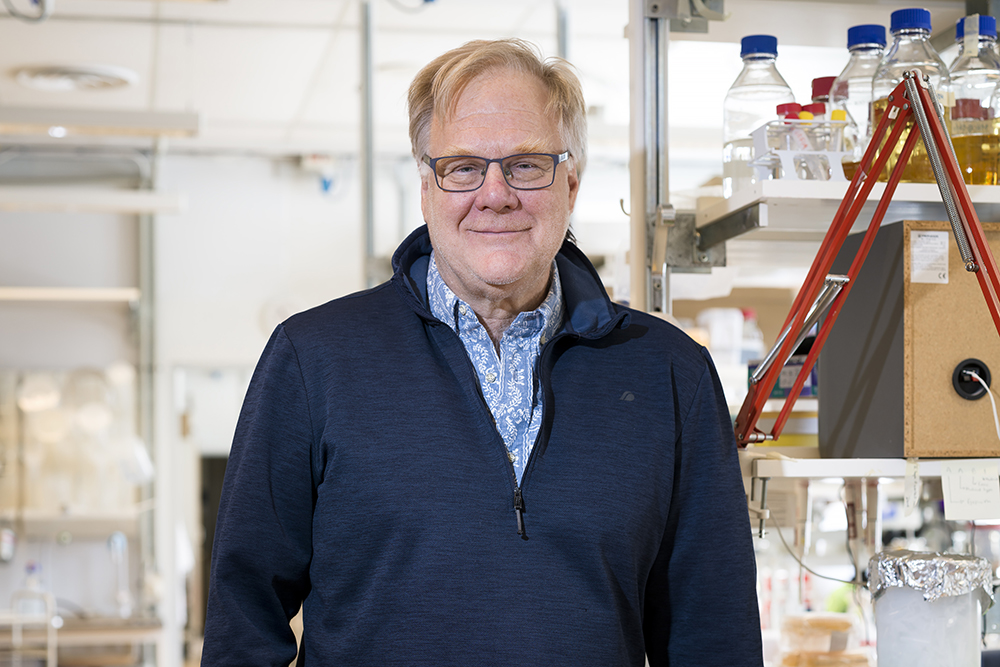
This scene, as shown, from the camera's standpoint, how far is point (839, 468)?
4.19 ft

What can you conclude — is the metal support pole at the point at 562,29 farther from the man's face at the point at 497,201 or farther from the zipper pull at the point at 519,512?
the zipper pull at the point at 519,512

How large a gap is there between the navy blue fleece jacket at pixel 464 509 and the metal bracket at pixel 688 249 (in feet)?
0.97

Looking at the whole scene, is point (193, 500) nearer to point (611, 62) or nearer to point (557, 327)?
point (611, 62)

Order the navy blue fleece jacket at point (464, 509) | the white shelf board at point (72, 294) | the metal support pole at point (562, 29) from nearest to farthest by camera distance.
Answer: the navy blue fleece jacket at point (464, 509) < the metal support pole at point (562, 29) < the white shelf board at point (72, 294)

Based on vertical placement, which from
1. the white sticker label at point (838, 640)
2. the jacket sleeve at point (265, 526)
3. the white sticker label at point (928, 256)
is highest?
the white sticker label at point (928, 256)

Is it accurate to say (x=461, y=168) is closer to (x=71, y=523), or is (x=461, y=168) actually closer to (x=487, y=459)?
(x=487, y=459)

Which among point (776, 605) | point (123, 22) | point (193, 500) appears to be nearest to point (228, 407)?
point (193, 500)

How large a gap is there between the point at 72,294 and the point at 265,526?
4195 millimetres

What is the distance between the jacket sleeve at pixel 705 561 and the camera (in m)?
1.18

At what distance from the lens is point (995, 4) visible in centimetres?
161

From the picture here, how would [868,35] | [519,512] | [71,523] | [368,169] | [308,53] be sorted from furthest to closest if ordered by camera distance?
[71,523] < [308,53] < [368,169] < [868,35] < [519,512]

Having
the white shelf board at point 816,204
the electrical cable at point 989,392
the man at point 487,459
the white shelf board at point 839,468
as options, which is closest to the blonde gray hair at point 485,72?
the man at point 487,459

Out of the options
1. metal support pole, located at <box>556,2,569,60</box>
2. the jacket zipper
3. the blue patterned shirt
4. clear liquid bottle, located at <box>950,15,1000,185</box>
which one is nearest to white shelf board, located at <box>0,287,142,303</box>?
metal support pole, located at <box>556,2,569,60</box>

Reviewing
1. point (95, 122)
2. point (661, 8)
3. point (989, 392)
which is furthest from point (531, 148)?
point (95, 122)
